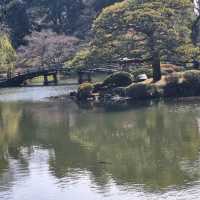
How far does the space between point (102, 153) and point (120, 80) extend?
65.3ft

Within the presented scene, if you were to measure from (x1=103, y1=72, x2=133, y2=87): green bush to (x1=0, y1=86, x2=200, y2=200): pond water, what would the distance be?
5226 millimetres

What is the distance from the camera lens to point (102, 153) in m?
24.5

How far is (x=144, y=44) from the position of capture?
43.4 m

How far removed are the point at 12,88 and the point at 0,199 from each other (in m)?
42.4

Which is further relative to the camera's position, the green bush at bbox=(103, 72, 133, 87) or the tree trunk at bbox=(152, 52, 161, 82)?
the green bush at bbox=(103, 72, 133, 87)

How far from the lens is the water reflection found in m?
20.5

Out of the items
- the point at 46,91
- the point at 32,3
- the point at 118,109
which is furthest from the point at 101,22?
the point at 32,3

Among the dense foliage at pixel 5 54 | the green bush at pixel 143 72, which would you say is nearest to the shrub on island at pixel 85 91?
the green bush at pixel 143 72

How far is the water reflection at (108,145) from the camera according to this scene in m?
20.5

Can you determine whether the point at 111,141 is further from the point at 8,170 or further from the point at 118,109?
the point at 118,109

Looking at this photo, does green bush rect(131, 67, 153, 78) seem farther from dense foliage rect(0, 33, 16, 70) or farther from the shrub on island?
dense foliage rect(0, 33, 16, 70)

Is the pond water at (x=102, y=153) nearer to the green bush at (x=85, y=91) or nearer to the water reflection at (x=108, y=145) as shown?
the water reflection at (x=108, y=145)

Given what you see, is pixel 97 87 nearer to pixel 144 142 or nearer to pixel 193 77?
pixel 193 77

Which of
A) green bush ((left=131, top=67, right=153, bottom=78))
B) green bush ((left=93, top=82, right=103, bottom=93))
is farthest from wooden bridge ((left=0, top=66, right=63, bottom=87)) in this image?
green bush ((left=93, top=82, right=103, bottom=93))
